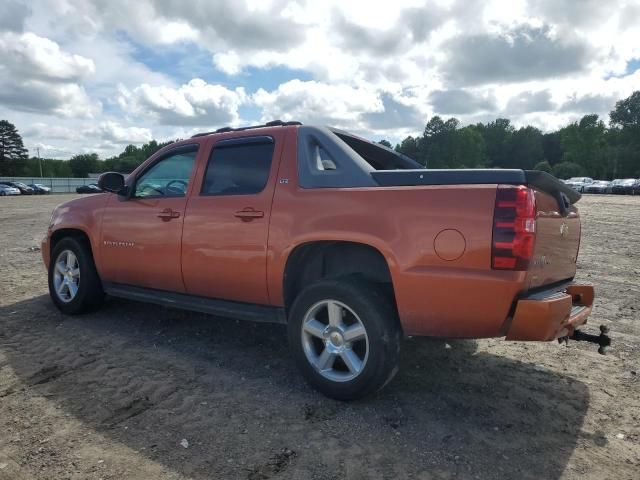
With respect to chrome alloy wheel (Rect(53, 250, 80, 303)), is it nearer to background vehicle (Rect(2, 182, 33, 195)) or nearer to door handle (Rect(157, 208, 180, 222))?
door handle (Rect(157, 208, 180, 222))

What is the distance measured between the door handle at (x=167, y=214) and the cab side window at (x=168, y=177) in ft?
0.54

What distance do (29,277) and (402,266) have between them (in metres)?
6.39

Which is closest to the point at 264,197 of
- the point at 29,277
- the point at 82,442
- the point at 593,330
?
the point at 82,442

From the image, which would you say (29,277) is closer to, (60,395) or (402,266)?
(60,395)

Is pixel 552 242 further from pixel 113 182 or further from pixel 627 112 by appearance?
pixel 627 112

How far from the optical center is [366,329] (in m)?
3.13

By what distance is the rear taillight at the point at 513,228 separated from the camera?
2.68 metres

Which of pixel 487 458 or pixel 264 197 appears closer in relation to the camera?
pixel 487 458

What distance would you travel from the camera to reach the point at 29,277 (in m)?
7.15

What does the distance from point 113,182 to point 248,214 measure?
74.2 inches

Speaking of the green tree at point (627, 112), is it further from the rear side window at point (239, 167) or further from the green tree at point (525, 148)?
the rear side window at point (239, 167)

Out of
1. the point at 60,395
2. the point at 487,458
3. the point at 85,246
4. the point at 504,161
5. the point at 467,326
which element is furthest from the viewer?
the point at 504,161

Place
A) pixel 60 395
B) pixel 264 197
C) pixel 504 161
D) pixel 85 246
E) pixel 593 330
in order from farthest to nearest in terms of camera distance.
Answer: pixel 504 161 → pixel 85 246 → pixel 593 330 → pixel 264 197 → pixel 60 395

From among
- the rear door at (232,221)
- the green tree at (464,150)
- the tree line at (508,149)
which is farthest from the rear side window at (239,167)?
the green tree at (464,150)
